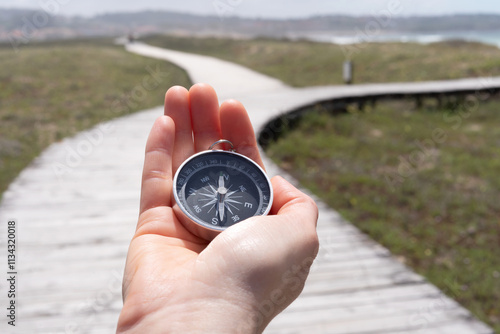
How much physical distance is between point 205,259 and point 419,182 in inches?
270

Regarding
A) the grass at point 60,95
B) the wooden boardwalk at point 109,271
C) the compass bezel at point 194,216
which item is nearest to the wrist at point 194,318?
the compass bezel at point 194,216

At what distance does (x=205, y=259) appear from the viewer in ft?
6.25

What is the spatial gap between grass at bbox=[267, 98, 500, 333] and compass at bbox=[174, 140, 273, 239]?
3.17m

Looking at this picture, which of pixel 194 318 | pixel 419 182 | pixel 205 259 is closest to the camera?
pixel 194 318

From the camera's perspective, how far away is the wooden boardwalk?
3367 mm

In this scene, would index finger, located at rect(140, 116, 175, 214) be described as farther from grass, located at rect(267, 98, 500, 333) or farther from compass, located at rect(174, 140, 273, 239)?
grass, located at rect(267, 98, 500, 333)

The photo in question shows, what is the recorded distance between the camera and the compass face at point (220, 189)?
2.21m

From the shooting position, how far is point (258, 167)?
2.39 metres

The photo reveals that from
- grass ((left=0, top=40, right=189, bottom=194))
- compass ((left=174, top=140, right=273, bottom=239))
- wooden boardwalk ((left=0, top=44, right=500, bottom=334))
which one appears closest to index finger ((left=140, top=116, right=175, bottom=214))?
compass ((left=174, top=140, right=273, bottom=239))

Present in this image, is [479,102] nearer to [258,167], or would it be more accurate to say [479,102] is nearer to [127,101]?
[127,101]

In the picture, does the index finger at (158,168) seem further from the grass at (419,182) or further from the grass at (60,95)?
the grass at (60,95)

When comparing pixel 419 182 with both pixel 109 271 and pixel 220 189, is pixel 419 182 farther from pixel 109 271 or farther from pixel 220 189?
pixel 220 189

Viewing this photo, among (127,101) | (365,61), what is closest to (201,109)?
(127,101)

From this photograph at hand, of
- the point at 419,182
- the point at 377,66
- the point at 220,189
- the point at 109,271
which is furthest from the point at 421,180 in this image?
the point at 377,66
